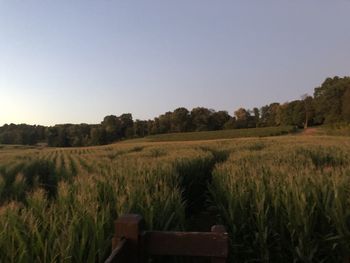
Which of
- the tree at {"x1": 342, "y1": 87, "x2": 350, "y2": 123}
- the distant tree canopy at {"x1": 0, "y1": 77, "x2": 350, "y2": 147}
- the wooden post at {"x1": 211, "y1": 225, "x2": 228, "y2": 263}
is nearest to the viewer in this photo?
the wooden post at {"x1": 211, "y1": 225, "x2": 228, "y2": 263}

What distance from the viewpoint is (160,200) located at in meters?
5.20

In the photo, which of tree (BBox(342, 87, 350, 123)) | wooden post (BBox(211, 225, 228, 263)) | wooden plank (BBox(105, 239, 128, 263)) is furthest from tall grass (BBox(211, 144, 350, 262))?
tree (BBox(342, 87, 350, 123))

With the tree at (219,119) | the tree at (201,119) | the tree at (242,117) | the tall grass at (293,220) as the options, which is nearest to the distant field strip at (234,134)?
the tree at (201,119)

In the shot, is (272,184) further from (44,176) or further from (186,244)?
(44,176)

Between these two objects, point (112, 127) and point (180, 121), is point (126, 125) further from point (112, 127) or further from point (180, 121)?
point (180, 121)

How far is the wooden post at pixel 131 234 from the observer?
2.66 metres

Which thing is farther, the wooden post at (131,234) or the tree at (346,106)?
the tree at (346,106)

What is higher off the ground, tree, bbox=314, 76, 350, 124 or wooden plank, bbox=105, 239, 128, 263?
tree, bbox=314, 76, 350, 124

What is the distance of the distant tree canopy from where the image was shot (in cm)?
8800

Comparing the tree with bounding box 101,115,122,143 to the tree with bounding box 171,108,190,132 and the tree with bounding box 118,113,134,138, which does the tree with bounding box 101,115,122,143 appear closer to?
the tree with bounding box 118,113,134,138

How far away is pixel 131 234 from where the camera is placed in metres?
2.67

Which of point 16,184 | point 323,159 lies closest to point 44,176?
point 16,184

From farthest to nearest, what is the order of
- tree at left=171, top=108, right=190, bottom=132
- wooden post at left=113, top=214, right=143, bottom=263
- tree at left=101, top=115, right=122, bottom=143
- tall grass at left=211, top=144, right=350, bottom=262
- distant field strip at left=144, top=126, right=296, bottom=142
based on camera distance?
tree at left=101, top=115, right=122, bottom=143 < tree at left=171, top=108, right=190, bottom=132 < distant field strip at left=144, top=126, right=296, bottom=142 < tall grass at left=211, top=144, right=350, bottom=262 < wooden post at left=113, top=214, right=143, bottom=263

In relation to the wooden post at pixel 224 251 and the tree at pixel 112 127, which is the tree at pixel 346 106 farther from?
the wooden post at pixel 224 251
